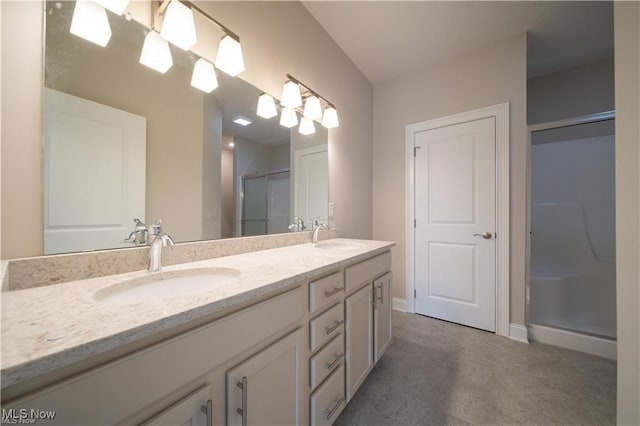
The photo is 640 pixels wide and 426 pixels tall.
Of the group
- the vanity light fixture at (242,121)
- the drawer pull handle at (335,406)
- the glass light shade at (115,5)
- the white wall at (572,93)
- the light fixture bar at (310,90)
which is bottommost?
the drawer pull handle at (335,406)

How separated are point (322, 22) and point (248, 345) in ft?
7.69

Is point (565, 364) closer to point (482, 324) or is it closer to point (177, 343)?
point (482, 324)

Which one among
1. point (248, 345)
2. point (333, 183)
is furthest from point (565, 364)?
point (248, 345)

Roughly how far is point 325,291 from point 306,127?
130 centimetres

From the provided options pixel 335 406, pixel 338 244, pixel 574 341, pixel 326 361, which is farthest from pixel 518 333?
pixel 326 361

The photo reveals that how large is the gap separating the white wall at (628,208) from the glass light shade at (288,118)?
64.7 inches

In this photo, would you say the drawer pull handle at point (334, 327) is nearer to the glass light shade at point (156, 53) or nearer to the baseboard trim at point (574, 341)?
the glass light shade at point (156, 53)

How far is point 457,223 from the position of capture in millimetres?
2242

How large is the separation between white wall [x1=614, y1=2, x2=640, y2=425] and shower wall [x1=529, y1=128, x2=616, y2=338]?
1305 mm

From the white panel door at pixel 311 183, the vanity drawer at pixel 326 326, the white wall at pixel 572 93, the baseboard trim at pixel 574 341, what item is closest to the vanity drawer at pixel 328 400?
the vanity drawer at pixel 326 326

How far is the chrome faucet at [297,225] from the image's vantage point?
167cm

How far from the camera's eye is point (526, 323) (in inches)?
76.6

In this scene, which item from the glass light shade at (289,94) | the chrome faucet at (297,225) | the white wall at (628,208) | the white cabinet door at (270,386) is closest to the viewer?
the white cabinet door at (270,386)

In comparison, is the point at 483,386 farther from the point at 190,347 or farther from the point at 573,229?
the point at 573,229
